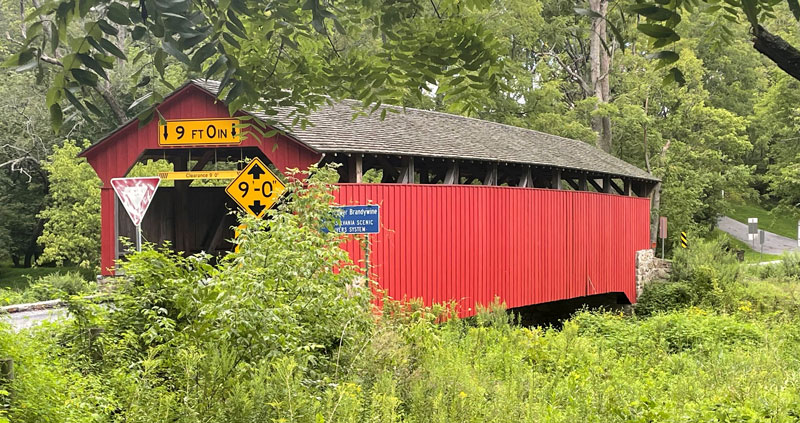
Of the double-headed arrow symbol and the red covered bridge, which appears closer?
the double-headed arrow symbol

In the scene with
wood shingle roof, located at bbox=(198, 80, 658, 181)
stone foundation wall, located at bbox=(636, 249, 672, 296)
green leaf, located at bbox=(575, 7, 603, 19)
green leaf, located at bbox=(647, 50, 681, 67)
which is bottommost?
stone foundation wall, located at bbox=(636, 249, 672, 296)

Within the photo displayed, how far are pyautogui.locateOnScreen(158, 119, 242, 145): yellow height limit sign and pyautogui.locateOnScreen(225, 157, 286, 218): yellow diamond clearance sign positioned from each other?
11.4ft

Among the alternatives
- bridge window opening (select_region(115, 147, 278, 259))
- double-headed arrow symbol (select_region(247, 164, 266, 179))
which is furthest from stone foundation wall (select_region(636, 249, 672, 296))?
double-headed arrow symbol (select_region(247, 164, 266, 179))

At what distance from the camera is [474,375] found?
17.4 feet

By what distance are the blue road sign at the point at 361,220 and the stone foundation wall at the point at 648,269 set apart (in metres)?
12.3

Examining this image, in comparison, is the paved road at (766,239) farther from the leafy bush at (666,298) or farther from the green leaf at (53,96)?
the green leaf at (53,96)

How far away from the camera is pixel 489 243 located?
12312mm

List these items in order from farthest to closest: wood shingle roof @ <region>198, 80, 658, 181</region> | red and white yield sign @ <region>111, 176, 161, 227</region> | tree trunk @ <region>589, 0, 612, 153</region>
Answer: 1. tree trunk @ <region>589, 0, 612, 153</region>
2. wood shingle roof @ <region>198, 80, 658, 181</region>
3. red and white yield sign @ <region>111, 176, 161, 227</region>

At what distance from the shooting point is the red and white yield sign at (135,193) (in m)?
7.49

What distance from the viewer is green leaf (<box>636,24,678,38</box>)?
1.97 meters

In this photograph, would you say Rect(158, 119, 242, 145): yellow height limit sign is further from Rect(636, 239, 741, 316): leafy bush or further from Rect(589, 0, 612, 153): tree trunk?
Rect(589, 0, 612, 153): tree trunk

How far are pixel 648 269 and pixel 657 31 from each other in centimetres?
1759

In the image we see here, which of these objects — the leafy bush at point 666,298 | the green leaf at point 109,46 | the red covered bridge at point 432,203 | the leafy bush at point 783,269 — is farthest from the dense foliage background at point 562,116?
the green leaf at point 109,46

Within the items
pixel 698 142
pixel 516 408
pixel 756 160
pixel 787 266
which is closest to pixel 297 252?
pixel 516 408
